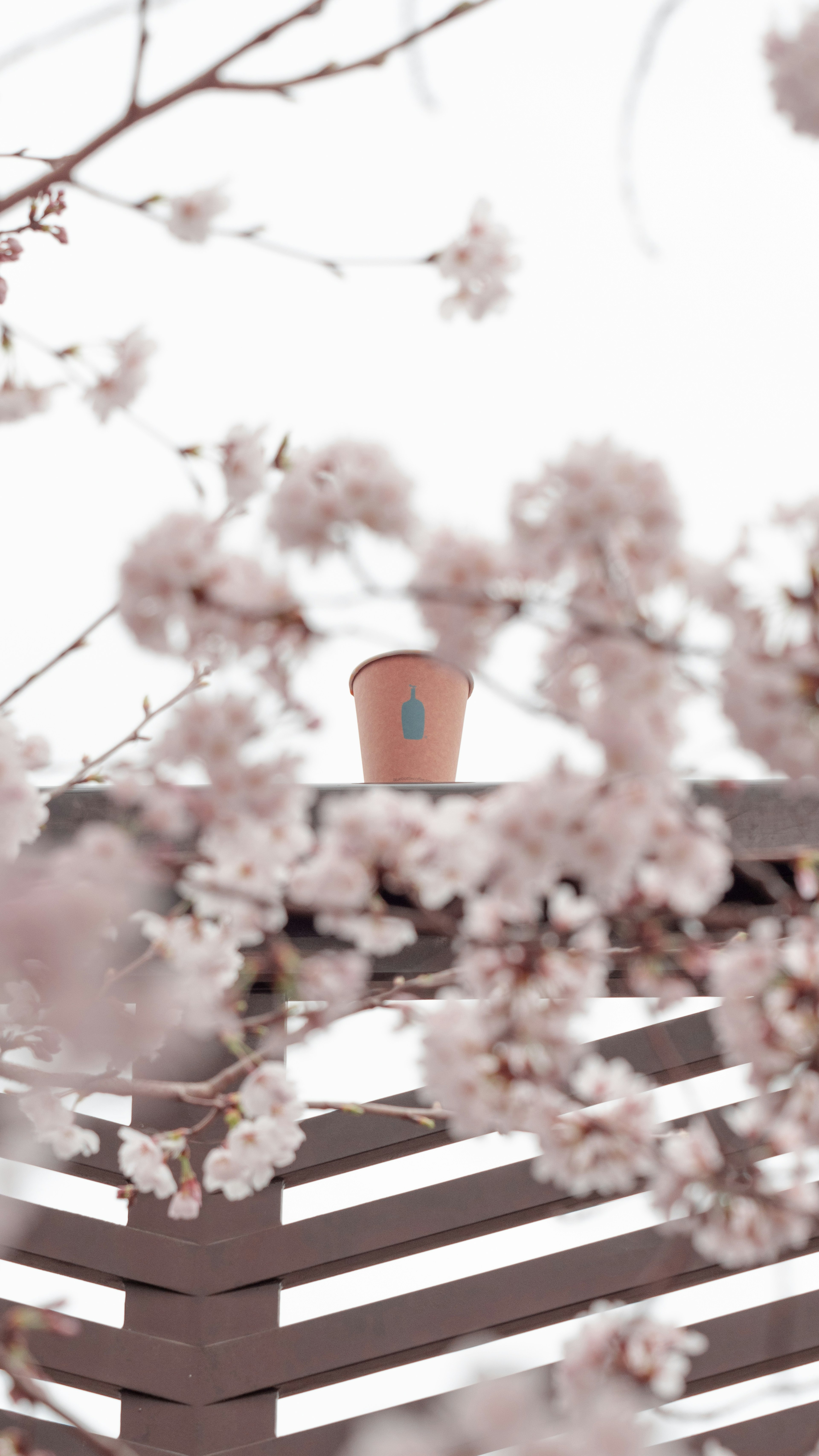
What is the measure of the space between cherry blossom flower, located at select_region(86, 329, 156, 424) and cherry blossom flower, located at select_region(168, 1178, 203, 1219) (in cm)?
85

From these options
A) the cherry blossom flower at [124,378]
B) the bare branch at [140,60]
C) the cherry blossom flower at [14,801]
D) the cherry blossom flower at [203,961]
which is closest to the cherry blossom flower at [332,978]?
the cherry blossom flower at [203,961]

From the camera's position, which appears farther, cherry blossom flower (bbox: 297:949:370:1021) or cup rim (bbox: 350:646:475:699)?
cup rim (bbox: 350:646:475:699)

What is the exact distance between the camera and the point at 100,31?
21.3 inches

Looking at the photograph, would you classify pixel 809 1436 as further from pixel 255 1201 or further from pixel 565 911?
pixel 565 911

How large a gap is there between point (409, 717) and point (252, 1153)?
80 cm

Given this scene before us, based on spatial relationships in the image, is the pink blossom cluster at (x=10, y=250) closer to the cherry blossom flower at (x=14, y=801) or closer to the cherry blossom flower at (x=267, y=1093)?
the cherry blossom flower at (x=14, y=801)

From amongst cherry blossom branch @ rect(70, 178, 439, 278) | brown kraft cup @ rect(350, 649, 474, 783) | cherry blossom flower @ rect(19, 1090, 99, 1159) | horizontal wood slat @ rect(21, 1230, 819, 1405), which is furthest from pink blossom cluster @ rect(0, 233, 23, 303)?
horizontal wood slat @ rect(21, 1230, 819, 1405)

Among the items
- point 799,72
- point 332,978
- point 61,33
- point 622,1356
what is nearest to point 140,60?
point 61,33

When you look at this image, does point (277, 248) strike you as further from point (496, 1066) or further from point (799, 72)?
point (496, 1066)

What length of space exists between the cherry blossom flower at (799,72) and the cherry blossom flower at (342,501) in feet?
1.05

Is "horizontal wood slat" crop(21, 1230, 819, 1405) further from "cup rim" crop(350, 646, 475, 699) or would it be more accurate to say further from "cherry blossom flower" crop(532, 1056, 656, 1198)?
"cup rim" crop(350, 646, 475, 699)

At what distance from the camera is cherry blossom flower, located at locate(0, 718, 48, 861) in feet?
2.80

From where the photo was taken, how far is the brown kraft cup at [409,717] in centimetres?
167

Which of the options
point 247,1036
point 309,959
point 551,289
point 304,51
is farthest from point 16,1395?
point 551,289
